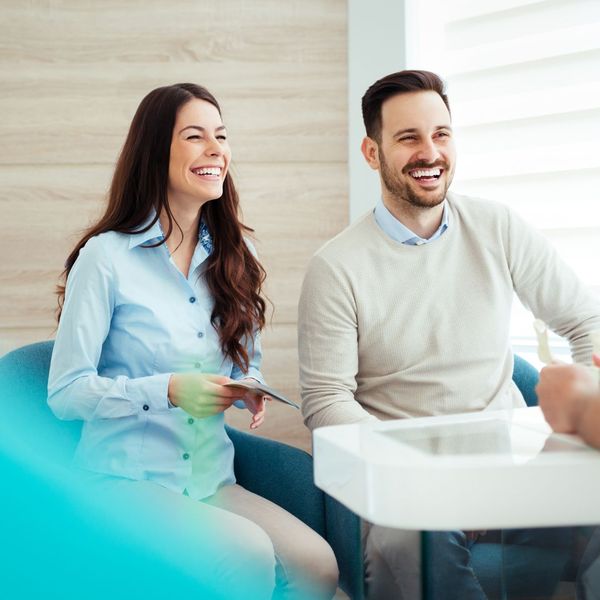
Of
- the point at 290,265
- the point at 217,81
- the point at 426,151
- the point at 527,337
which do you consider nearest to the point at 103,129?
the point at 217,81

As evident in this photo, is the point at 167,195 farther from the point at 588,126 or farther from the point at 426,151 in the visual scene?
the point at 588,126

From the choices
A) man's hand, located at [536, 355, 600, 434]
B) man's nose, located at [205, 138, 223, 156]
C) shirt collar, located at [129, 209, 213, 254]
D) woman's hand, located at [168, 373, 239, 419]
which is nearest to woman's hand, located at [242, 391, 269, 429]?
woman's hand, located at [168, 373, 239, 419]

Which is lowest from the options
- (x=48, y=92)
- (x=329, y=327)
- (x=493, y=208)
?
(x=329, y=327)

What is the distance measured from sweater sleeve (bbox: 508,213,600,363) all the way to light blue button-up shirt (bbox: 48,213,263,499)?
839 millimetres

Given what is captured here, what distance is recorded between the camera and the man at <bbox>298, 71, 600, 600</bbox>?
2.13m

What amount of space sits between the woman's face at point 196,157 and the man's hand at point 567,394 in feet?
4.07

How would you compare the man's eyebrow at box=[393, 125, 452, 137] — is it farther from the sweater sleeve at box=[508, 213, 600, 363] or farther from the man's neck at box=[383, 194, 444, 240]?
the sweater sleeve at box=[508, 213, 600, 363]

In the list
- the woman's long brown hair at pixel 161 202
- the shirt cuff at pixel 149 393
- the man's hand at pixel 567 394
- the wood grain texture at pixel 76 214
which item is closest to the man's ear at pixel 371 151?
the woman's long brown hair at pixel 161 202

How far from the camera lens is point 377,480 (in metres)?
0.89

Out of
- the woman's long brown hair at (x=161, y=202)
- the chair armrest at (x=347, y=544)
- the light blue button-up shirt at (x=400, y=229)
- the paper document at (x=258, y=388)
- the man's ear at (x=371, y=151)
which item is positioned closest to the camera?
the chair armrest at (x=347, y=544)

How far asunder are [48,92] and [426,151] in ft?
4.92

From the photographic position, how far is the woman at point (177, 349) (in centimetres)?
180

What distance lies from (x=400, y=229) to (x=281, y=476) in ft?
2.37

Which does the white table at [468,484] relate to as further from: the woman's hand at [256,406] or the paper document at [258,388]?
the woman's hand at [256,406]
